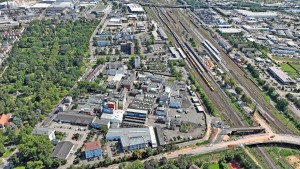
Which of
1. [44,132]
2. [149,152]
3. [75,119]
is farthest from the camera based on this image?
[75,119]

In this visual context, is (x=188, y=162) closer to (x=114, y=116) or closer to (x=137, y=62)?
(x=114, y=116)

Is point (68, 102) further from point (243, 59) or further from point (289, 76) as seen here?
point (289, 76)

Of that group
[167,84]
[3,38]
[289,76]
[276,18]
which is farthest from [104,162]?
[276,18]

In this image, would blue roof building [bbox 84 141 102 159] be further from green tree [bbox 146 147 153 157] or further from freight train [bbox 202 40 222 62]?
freight train [bbox 202 40 222 62]

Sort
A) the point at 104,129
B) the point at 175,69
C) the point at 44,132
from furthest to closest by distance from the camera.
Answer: the point at 175,69 → the point at 104,129 → the point at 44,132

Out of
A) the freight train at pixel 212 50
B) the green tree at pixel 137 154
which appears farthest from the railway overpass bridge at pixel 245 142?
the freight train at pixel 212 50

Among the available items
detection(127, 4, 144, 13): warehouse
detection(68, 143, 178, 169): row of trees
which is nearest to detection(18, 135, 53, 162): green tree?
detection(68, 143, 178, 169): row of trees

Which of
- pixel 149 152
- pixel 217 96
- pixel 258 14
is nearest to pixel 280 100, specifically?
pixel 217 96

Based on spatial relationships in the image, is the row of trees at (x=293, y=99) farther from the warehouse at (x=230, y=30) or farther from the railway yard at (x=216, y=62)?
the warehouse at (x=230, y=30)
